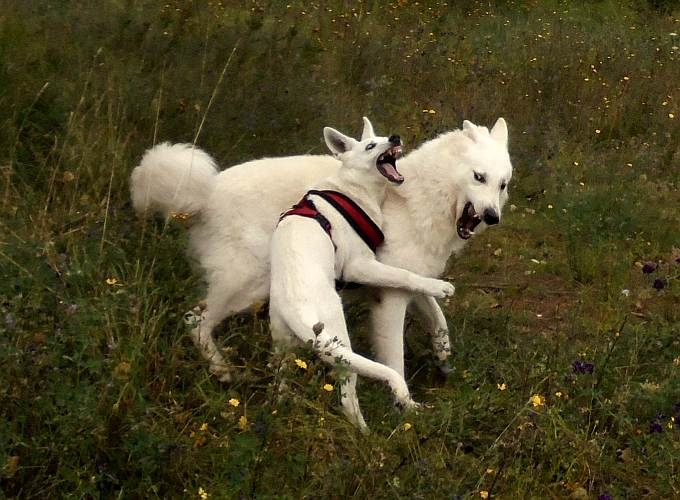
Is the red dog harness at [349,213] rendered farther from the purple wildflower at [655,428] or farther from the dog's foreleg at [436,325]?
the purple wildflower at [655,428]

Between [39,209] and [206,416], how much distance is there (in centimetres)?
151

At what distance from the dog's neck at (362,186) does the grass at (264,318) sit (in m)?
0.68

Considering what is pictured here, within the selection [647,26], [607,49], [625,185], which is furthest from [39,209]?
[647,26]

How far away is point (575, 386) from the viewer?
3.63m

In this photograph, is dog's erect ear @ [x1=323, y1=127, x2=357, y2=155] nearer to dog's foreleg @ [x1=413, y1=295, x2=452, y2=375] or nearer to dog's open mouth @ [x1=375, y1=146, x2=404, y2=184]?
dog's open mouth @ [x1=375, y1=146, x2=404, y2=184]

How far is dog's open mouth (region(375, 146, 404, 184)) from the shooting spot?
4273mm

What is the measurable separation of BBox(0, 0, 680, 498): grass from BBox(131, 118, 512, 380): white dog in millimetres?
169

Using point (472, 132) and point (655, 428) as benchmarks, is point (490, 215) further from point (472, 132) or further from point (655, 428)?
point (655, 428)

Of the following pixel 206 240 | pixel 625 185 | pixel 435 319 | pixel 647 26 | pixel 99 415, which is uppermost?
pixel 99 415

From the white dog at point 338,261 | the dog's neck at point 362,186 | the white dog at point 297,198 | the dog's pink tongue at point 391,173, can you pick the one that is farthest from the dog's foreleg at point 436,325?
the dog's pink tongue at point 391,173

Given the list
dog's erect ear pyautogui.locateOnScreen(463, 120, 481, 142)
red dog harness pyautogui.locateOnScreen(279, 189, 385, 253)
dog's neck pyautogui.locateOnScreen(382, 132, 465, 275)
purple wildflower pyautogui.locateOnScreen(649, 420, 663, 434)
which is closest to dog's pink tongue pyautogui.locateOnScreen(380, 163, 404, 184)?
dog's neck pyautogui.locateOnScreen(382, 132, 465, 275)

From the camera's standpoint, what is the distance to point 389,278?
3.97 m

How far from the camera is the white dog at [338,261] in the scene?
340 cm

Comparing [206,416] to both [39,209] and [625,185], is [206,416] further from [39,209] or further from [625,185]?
[625,185]
